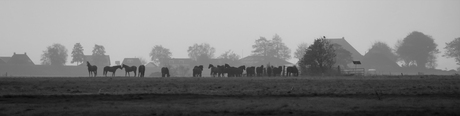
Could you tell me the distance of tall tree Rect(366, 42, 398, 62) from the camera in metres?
145

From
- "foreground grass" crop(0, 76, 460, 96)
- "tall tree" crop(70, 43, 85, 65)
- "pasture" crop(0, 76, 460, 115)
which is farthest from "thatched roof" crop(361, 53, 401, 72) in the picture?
"pasture" crop(0, 76, 460, 115)

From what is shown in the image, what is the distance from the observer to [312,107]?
2477 centimetres

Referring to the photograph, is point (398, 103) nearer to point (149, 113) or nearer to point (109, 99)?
point (149, 113)

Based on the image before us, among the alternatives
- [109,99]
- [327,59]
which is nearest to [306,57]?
[327,59]

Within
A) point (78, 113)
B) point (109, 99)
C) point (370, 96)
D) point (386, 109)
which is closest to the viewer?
point (78, 113)

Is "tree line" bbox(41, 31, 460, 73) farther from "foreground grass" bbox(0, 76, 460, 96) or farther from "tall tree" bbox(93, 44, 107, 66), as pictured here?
"foreground grass" bbox(0, 76, 460, 96)

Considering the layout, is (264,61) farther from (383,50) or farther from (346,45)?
(383,50)

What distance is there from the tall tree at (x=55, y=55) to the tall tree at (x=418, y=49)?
298 feet

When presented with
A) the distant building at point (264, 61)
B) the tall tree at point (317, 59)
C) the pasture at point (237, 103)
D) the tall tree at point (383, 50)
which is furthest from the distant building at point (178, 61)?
the pasture at point (237, 103)

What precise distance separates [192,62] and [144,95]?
127545 mm

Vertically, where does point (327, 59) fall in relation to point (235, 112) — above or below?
above

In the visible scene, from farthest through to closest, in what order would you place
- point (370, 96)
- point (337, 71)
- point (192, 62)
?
1. point (192, 62)
2. point (337, 71)
3. point (370, 96)

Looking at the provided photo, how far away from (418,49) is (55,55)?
314 feet

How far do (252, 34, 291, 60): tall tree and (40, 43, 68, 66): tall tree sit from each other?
53.3 meters
